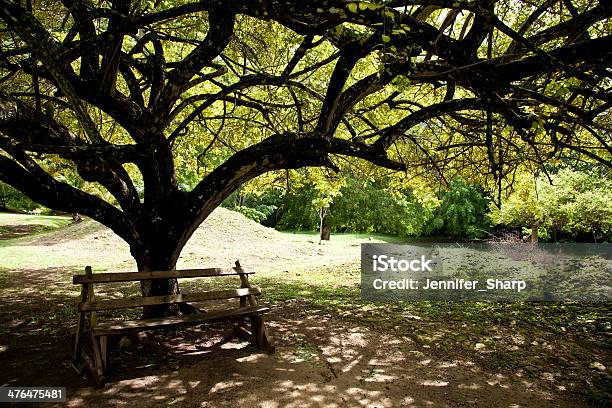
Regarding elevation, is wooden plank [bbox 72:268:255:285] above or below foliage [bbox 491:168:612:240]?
below

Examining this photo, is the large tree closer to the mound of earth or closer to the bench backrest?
the bench backrest

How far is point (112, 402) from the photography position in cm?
391

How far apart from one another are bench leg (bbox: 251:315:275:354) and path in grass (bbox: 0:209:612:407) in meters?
0.15

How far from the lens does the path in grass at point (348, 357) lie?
4.15 metres

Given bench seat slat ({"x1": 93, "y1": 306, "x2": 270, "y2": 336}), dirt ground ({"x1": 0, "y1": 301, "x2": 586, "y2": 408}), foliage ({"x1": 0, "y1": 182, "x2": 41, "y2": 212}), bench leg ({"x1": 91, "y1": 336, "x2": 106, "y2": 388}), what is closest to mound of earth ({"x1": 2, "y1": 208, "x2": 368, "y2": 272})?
dirt ground ({"x1": 0, "y1": 301, "x2": 586, "y2": 408})

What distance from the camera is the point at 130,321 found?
454cm

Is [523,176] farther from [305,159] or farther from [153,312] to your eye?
[153,312]

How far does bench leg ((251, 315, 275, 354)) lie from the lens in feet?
17.3

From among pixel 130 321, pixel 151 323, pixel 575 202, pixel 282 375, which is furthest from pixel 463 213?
pixel 130 321

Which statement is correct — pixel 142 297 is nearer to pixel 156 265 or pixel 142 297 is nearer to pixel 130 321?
pixel 130 321

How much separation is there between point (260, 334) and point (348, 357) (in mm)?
1188

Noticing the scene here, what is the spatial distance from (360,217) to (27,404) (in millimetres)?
27273

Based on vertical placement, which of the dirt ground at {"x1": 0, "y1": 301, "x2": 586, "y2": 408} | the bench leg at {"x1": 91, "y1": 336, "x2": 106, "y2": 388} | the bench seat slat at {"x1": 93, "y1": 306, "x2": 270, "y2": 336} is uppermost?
the bench seat slat at {"x1": 93, "y1": 306, "x2": 270, "y2": 336}

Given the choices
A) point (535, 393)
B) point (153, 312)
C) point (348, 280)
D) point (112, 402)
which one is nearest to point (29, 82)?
point (153, 312)
